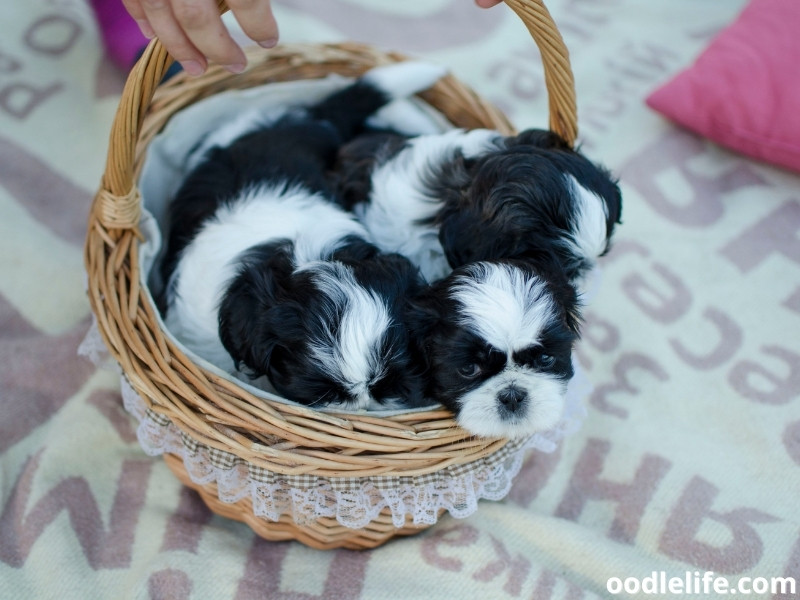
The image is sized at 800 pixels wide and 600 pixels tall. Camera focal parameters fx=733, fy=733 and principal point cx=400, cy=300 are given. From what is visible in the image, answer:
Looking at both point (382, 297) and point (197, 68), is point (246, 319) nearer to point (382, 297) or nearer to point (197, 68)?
point (382, 297)

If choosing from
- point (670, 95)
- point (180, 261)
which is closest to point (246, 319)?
point (180, 261)

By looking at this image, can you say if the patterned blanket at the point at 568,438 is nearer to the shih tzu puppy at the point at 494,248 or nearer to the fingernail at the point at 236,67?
the shih tzu puppy at the point at 494,248

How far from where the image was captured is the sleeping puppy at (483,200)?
1664 millimetres

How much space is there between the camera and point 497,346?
1.49m

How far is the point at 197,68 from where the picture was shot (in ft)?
4.95

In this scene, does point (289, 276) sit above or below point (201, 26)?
below

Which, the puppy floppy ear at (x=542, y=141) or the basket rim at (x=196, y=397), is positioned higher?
the puppy floppy ear at (x=542, y=141)

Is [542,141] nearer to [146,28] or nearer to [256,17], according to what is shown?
[256,17]

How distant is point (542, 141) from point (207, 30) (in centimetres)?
87

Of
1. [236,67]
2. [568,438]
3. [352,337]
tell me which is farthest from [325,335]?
[568,438]

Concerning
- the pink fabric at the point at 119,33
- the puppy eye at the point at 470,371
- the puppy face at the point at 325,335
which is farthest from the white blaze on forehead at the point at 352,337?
the pink fabric at the point at 119,33

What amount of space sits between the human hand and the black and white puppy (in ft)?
1.48

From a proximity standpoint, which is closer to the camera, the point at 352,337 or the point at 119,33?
the point at 352,337

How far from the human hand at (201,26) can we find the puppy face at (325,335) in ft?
1.54
